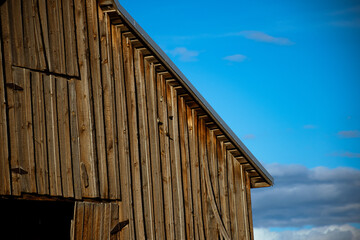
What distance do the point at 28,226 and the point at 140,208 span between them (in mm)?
1881

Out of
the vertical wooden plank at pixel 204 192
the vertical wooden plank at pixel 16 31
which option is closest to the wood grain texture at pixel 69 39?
the vertical wooden plank at pixel 16 31

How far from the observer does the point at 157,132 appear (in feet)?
37.8

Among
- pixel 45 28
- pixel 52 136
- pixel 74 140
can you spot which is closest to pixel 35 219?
pixel 74 140

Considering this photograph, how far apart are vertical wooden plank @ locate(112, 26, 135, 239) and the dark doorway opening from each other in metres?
0.91

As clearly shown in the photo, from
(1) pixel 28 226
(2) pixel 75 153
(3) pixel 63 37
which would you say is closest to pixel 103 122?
(2) pixel 75 153

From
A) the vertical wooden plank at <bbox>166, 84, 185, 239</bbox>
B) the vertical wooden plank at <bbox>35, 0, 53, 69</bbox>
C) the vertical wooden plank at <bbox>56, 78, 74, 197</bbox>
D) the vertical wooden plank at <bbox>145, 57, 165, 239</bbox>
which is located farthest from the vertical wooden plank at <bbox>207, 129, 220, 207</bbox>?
the vertical wooden plank at <bbox>35, 0, 53, 69</bbox>

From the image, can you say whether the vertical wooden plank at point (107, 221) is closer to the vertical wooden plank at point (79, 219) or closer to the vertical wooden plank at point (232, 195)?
the vertical wooden plank at point (79, 219)

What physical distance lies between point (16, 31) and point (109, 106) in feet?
6.73

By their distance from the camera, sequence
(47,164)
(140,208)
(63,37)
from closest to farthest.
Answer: (47,164) < (63,37) < (140,208)

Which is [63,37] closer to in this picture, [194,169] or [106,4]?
[106,4]

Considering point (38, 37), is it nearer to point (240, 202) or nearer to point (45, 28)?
point (45, 28)

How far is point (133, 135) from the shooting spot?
36.0ft

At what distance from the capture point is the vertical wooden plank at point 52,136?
30.7 feet

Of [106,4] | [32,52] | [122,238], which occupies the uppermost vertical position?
[106,4]
